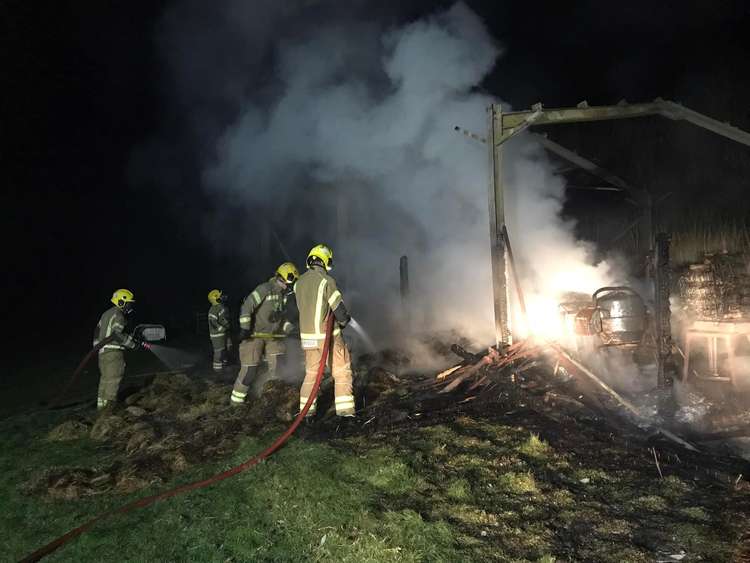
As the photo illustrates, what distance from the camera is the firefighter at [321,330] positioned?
623cm

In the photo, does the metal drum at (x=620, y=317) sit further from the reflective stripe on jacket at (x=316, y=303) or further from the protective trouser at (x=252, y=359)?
the protective trouser at (x=252, y=359)

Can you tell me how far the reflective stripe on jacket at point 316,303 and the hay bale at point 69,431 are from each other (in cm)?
331

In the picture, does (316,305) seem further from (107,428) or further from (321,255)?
(107,428)

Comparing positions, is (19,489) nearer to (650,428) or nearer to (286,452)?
(286,452)

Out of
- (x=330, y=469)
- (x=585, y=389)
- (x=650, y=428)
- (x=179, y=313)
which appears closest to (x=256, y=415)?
(x=330, y=469)

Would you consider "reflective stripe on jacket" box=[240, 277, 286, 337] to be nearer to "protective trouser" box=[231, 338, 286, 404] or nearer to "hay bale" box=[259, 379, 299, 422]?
"protective trouser" box=[231, 338, 286, 404]

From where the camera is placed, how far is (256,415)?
22.4ft

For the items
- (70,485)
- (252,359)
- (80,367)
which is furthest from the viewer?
(80,367)

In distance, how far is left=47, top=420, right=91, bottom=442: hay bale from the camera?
668 centimetres

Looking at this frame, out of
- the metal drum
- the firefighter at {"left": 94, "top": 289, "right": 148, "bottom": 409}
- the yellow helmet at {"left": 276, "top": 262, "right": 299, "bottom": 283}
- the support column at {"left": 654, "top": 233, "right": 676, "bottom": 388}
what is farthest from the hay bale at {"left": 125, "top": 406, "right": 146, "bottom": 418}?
the support column at {"left": 654, "top": 233, "right": 676, "bottom": 388}

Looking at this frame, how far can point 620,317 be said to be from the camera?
663 cm

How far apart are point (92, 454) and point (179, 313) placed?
2011cm

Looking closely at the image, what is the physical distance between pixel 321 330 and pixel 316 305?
309 millimetres

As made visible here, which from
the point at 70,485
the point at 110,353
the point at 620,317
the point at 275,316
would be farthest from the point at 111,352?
the point at 620,317
